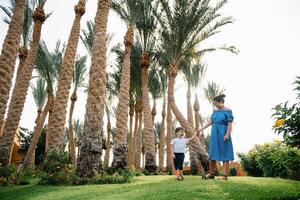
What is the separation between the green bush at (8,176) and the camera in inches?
419

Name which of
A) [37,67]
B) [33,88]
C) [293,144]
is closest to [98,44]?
[293,144]

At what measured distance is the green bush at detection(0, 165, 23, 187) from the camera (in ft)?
34.9

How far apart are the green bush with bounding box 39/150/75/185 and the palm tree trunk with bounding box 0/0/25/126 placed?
90.1 inches

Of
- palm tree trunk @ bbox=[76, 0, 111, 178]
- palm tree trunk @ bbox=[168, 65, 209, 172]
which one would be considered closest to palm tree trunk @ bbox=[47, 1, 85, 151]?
palm tree trunk @ bbox=[76, 0, 111, 178]

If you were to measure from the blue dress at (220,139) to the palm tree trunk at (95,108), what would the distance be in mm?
4270

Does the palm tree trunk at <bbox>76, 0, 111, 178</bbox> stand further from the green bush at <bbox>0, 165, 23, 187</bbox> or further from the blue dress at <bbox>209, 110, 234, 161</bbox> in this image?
the blue dress at <bbox>209, 110, 234, 161</bbox>

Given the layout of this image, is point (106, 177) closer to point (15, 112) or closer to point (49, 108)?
point (15, 112)

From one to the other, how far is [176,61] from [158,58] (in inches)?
79.1

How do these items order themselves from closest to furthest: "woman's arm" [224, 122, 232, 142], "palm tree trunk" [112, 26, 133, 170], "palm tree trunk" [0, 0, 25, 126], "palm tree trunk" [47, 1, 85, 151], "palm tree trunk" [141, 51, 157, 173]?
"woman's arm" [224, 122, 232, 142] → "palm tree trunk" [0, 0, 25, 126] → "palm tree trunk" [47, 1, 85, 151] → "palm tree trunk" [112, 26, 133, 170] → "palm tree trunk" [141, 51, 157, 173]

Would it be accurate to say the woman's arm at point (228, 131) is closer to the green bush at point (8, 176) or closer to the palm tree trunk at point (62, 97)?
the green bush at point (8, 176)

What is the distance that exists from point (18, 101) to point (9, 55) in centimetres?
341

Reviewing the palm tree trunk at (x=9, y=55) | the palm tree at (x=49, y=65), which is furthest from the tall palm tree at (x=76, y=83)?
the palm tree trunk at (x=9, y=55)

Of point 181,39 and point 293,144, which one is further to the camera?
point 181,39

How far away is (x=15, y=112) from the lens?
14.0 m
